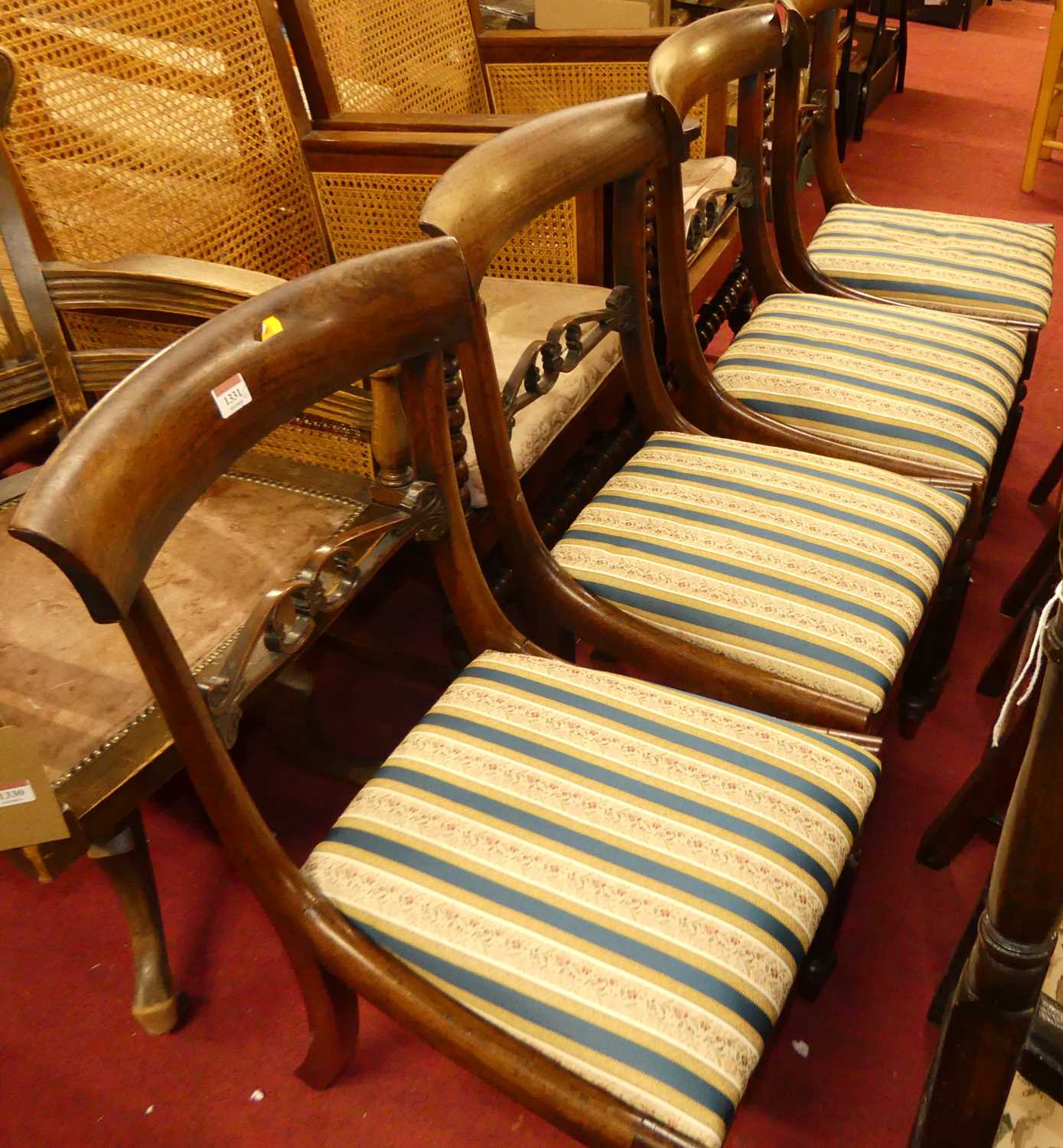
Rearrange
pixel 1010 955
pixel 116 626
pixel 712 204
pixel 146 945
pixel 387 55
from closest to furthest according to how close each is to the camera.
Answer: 1. pixel 1010 955
2. pixel 116 626
3. pixel 146 945
4. pixel 712 204
5. pixel 387 55

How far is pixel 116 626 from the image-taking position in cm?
111

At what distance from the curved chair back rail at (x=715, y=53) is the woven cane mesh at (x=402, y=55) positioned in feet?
2.48

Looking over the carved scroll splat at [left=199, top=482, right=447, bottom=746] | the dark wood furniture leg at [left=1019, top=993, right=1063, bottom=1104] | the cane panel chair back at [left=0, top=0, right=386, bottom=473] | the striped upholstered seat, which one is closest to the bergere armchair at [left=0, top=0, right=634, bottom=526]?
A: the cane panel chair back at [left=0, top=0, right=386, bottom=473]

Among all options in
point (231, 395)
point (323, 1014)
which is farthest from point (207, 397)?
point (323, 1014)

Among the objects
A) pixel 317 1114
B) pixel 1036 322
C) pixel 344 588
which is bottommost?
pixel 317 1114

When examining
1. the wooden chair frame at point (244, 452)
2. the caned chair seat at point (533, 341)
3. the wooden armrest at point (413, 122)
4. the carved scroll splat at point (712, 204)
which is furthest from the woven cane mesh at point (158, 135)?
the wooden chair frame at point (244, 452)

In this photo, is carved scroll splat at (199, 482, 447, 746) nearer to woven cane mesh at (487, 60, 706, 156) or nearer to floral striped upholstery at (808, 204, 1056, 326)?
floral striped upholstery at (808, 204, 1056, 326)

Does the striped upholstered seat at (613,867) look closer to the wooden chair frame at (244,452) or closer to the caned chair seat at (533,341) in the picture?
the wooden chair frame at (244,452)

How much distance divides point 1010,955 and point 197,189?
4.87 feet

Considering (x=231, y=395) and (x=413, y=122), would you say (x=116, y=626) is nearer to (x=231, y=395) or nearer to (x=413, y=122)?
(x=231, y=395)

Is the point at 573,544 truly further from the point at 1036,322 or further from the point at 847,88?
the point at 847,88

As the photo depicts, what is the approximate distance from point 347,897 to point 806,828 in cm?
38

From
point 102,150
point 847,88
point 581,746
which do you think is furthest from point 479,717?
point 847,88

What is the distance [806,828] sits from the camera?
2.79ft
